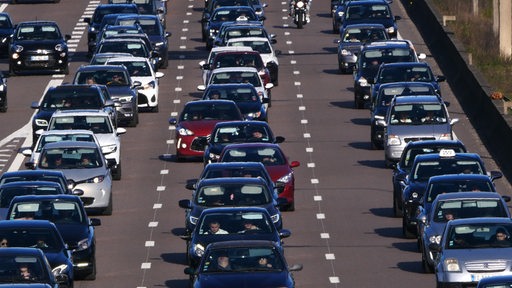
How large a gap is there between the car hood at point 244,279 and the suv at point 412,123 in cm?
1798

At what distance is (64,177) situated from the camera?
4216cm

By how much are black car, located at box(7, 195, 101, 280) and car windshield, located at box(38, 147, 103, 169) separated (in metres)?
6.62

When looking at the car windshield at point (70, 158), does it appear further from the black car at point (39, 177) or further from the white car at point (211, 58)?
the white car at point (211, 58)

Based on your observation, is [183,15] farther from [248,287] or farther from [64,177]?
[248,287]

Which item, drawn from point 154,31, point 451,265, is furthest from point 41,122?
point 451,265

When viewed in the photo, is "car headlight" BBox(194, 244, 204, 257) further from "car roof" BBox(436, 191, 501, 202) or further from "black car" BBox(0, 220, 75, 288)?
"car roof" BBox(436, 191, 501, 202)

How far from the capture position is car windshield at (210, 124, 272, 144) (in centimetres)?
4838

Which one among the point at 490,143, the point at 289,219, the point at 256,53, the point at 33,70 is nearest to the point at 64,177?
the point at 289,219

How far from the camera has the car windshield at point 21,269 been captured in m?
31.0

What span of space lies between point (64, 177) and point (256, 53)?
20.2m

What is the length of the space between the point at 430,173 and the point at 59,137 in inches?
381

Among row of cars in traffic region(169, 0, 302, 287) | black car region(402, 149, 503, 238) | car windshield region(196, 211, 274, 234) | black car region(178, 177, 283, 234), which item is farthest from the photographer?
black car region(402, 149, 503, 238)

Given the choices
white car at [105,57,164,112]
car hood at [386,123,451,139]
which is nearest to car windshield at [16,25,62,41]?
white car at [105,57,164,112]

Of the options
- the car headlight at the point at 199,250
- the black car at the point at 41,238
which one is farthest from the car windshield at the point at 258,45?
the black car at the point at 41,238
